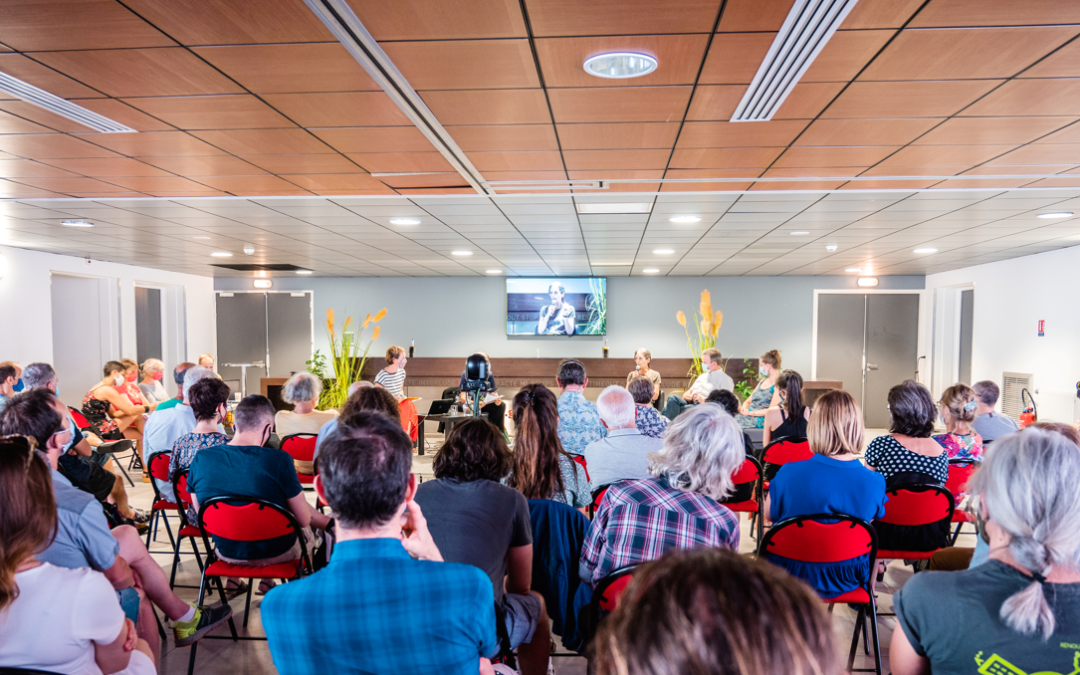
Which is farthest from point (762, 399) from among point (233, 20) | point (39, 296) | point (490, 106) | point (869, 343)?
point (39, 296)

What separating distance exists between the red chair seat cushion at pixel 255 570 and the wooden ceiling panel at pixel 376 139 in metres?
2.07

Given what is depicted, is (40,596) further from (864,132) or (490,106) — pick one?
(864,132)

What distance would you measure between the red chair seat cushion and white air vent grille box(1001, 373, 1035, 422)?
8705 mm

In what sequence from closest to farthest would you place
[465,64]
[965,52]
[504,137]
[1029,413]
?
[965,52] < [465,64] < [504,137] < [1029,413]

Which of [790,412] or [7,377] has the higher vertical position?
[7,377]

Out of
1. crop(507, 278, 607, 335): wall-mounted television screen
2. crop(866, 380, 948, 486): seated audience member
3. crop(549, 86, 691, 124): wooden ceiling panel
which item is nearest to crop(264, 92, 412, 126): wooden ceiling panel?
crop(549, 86, 691, 124): wooden ceiling panel

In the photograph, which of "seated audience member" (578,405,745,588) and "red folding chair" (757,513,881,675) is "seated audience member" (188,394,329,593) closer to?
"seated audience member" (578,405,745,588)

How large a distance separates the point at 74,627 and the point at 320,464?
0.77 meters

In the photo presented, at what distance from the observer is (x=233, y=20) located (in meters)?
2.03

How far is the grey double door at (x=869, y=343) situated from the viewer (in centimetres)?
1095

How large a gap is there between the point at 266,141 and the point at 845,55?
2.78 metres

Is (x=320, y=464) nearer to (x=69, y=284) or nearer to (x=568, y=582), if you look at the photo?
(x=568, y=582)

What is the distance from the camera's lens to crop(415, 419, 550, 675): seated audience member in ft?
6.16

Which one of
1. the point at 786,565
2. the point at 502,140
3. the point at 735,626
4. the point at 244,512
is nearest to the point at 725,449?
the point at 786,565
